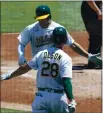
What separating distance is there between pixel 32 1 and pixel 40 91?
17.1 m

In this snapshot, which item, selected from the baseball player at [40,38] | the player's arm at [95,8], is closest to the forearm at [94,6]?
the player's arm at [95,8]

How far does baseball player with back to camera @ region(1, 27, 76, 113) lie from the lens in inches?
222

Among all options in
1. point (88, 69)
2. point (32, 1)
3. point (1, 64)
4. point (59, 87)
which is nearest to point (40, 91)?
point (59, 87)

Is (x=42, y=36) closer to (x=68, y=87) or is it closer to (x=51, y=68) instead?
(x=51, y=68)

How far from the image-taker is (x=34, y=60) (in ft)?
18.9

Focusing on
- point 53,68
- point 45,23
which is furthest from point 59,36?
point 45,23

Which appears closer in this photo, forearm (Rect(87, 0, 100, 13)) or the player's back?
the player's back

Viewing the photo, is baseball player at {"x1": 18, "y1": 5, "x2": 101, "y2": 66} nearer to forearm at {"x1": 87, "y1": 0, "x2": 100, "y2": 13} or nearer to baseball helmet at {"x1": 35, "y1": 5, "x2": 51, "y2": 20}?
baseball helmet at {"x1": 35, "y1": 5, "x2": 51, "y2": 20}

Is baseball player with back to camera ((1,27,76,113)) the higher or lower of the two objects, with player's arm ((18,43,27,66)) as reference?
higher

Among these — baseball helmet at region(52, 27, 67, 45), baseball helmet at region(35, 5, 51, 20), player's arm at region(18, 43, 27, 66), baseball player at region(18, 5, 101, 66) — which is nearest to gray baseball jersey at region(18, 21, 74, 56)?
baseball player at region(18, 5, 101, 66)

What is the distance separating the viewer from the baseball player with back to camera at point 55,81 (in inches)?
222

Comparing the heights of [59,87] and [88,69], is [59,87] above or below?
above

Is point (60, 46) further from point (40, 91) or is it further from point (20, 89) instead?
point (20, 89)

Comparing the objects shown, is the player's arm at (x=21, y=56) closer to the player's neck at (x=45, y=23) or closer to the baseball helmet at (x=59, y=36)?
the player's neck at (x=45, y=23)
